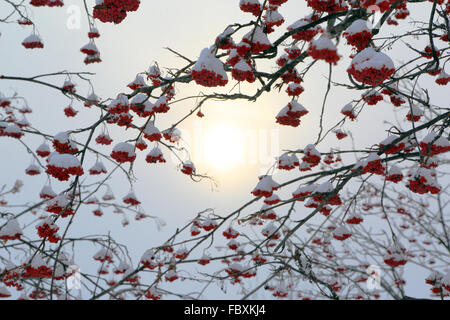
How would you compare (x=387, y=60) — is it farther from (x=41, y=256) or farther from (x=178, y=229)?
(x=41, y=256)

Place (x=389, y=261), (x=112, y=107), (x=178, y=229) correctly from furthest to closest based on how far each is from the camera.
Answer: (x=389, y=261) < (x=178, y=229) < (x=112, y=107)

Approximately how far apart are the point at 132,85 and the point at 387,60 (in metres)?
2.78

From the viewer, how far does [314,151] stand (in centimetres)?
401

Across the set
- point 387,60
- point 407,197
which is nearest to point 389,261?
point 387,60

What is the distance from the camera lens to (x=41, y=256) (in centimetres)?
340

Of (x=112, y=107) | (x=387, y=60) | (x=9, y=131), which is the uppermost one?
(x=9, y=131)

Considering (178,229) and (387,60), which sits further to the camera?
(178,229)
